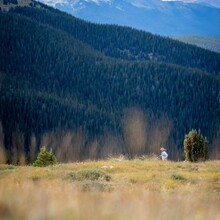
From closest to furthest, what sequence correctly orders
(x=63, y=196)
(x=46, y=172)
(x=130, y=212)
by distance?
1. (x=130, y=212)
2. (x=63, y=196)
3. (x=46, y=172)

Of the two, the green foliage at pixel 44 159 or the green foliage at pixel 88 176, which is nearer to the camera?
the green foliage at pixel 88 176

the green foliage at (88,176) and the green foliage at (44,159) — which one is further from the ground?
the green foliage at (88,176)

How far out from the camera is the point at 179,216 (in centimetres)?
470

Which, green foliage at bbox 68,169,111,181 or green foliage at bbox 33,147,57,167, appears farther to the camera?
green foliage at bbox 33,147,57,167

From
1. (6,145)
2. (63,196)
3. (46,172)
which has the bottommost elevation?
(6,145)

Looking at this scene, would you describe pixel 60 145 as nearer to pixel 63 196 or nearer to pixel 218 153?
pixel 218 153

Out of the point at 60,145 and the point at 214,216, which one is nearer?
the point at 214,216

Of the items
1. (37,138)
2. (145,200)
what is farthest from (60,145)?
(145,200)

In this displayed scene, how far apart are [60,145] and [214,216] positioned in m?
166

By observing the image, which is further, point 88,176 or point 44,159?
point 44,159

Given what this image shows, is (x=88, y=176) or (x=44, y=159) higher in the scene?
(x=88, y=176)

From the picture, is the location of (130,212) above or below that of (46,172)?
above

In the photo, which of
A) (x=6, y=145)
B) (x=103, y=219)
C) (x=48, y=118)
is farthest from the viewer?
(x=48, y=118)

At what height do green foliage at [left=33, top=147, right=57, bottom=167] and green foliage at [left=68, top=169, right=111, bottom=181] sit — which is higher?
green foliage at [left=68, top=169, right=111, bottom=181]
